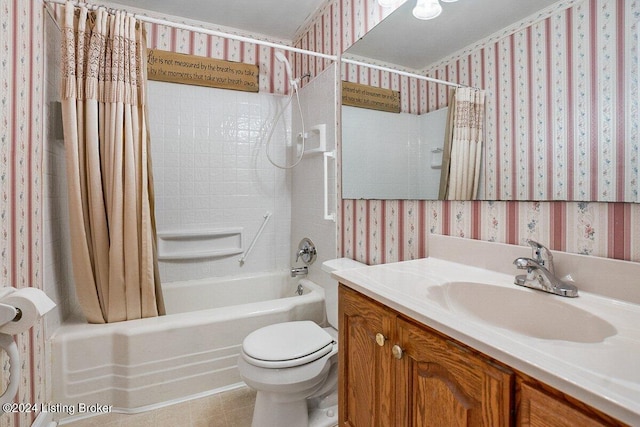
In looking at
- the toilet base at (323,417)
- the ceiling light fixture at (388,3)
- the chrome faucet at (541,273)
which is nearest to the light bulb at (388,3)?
the ceiling light fixture at (388,3)

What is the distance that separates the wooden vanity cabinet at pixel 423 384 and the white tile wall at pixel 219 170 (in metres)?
1.67

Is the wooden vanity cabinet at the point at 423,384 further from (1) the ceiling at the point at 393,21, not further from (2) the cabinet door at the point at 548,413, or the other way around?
(1) the ceiling at the point at 393,21

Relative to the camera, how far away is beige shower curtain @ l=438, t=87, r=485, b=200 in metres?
1.15

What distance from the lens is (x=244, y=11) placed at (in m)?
2.25

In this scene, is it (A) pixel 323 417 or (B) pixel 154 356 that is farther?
(B) pixel 154 356

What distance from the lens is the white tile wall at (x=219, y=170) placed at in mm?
2330

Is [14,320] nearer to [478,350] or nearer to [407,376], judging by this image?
[407,376]

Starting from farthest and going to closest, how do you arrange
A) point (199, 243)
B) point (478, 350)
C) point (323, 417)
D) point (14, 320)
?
point (199, 243) < point (323, 417) < point (14, 320) < point (478, 350)

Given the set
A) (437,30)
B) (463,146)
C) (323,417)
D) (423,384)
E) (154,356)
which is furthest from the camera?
(154,356)

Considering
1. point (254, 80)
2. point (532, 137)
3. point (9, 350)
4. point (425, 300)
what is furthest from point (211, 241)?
point (532, 137)

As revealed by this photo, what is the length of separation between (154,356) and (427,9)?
2048 millimetres

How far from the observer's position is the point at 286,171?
2725 mm

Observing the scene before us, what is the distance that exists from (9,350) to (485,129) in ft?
5.23

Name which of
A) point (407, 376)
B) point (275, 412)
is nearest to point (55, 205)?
point (275, 412)
